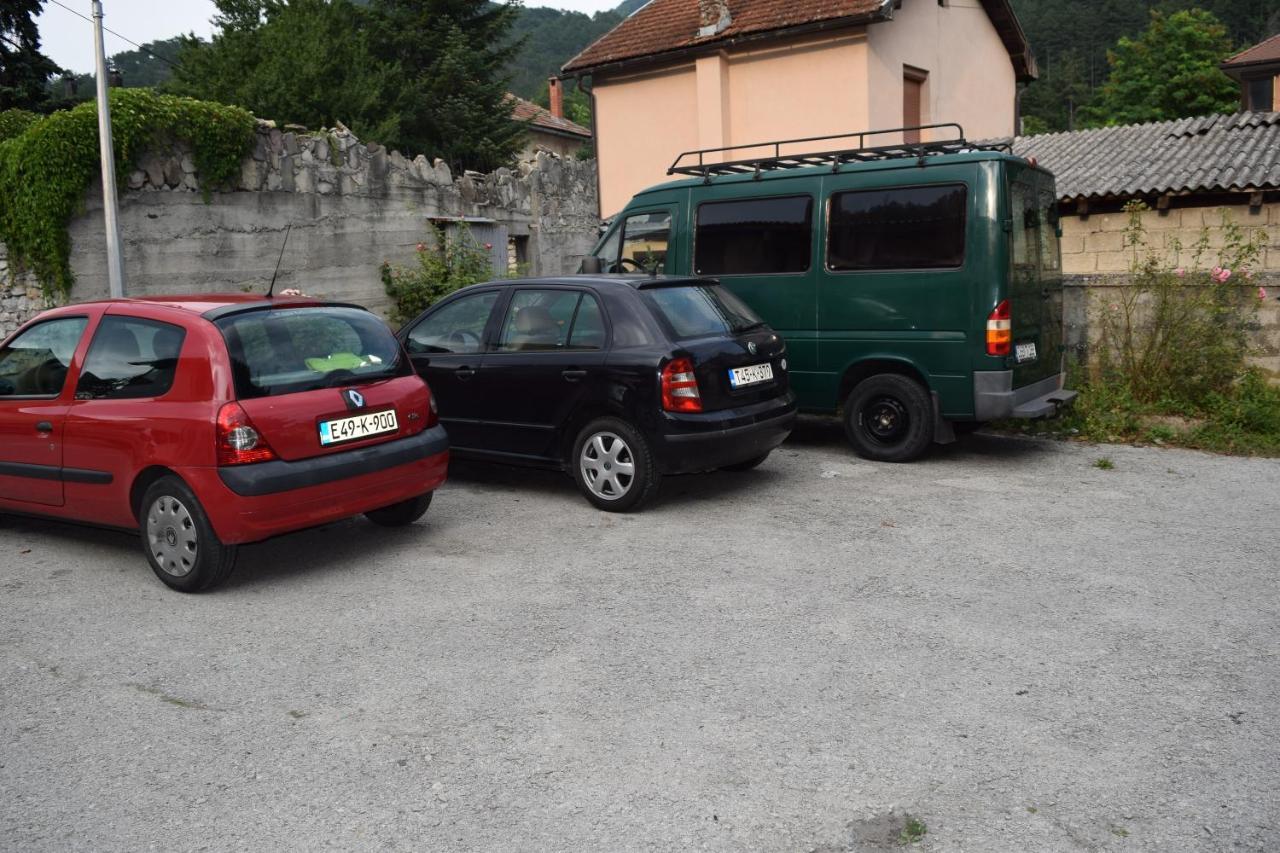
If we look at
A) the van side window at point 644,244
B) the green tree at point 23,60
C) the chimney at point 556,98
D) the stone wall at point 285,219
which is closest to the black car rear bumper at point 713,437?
the van side window at point 644,244

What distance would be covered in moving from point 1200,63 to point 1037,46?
26.0 meters

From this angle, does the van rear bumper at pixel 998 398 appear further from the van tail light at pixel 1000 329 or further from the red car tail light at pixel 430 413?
the red car tail light at pixel 430 413

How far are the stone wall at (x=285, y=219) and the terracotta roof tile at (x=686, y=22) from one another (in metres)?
5.03

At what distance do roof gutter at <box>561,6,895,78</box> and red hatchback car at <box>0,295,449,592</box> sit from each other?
14.0 m

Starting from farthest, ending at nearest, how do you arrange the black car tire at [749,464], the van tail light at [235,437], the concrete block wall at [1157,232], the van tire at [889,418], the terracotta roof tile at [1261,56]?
the terracotta roof tile at [1261,56]
the concrete block wall at [1157,232]
the van tire at [889,418]
the black car tire at [749,464]
the van tail light at [235,437]

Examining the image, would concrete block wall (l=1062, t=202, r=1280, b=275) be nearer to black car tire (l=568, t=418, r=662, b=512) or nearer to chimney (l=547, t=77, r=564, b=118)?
black car tire (l=568, t=418, r=662, b=512)

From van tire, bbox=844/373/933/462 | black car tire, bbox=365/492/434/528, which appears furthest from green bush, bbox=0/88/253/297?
van tire, bbox=844/373/933/462

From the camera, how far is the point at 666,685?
4.16 metres

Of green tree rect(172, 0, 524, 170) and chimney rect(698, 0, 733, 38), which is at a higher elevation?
green tree rect(172, 0, 524, 170)

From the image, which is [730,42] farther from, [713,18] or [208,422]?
[208,422]

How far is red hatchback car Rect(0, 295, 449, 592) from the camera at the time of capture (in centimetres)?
536

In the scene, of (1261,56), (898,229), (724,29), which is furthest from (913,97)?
(1261,56)

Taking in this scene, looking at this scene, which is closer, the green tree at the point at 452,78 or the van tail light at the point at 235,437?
the van tail light at the point at 235,437

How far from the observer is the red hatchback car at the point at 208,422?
5363mm
